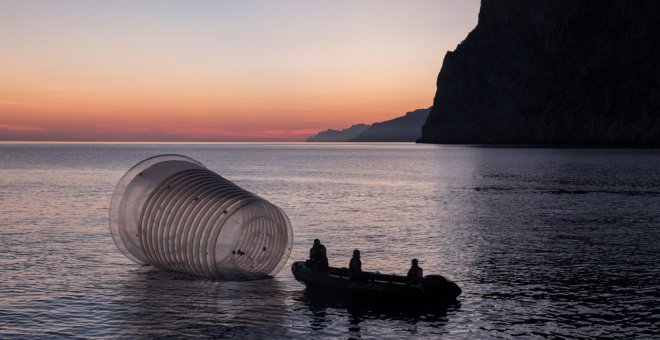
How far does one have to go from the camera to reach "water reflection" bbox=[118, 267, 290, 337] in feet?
58.5

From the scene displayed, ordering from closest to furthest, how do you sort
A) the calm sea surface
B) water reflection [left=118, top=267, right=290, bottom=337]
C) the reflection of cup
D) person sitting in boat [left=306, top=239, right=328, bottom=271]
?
water reflection [left=118, top=267, right=290, bottom=337], the calm sea surface, the reflection of cup, person sitting in boat [left=306, top=239, right=328, bottom=271]

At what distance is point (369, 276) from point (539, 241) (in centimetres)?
1427

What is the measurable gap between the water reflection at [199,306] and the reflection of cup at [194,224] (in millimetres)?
610

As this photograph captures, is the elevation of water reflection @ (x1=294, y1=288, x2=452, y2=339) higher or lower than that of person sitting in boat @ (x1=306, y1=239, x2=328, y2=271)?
lower

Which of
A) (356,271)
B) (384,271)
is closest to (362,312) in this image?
(356,271)

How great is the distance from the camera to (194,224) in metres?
22.0

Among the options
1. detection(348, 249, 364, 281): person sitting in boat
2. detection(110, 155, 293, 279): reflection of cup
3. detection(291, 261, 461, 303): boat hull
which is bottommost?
detection(291, 261, 461, 303): boat hull

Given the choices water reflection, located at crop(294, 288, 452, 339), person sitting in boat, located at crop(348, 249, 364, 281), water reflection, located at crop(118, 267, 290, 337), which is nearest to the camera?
water reflection, located at crop(118, 267, 290, 337)

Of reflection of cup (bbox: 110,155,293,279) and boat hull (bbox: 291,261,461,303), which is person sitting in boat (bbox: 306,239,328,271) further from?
reflection of cup (bbox: 110,155,293,279)

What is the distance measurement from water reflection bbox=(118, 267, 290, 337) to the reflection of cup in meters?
0.61

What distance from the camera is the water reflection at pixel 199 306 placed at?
58.5 feet

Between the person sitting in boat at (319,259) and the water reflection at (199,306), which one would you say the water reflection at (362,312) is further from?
the person sitting in boat at (319,259)

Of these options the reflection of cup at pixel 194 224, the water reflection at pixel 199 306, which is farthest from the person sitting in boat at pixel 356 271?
the reflection of cup at pixel 194 224

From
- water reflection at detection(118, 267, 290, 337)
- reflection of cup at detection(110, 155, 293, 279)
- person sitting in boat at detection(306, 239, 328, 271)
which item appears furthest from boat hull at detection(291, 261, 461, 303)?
reflection of cup at detection(110, 155, 293, 279)
